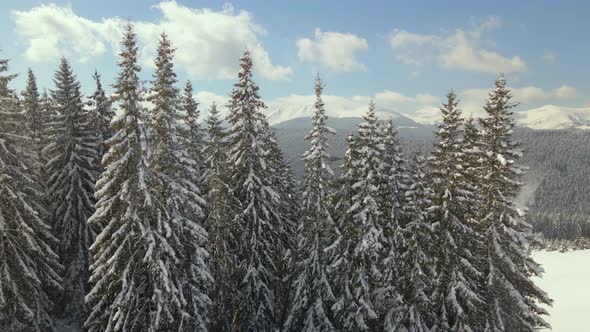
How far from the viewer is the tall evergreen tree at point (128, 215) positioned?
61.7ft

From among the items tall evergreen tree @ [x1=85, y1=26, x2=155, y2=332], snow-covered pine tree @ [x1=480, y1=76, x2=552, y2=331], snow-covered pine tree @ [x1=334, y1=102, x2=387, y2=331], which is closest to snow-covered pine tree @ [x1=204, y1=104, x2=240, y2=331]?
tall evergreen tree @ [x1=85, y1=26, x2=155, y2=332]

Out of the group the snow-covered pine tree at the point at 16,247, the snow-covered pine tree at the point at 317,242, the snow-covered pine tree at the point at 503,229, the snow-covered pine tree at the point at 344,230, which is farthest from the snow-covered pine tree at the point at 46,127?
the snow-covered pine tree at the point at 503,229

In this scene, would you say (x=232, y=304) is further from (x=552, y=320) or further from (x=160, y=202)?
(x=552, y=320)

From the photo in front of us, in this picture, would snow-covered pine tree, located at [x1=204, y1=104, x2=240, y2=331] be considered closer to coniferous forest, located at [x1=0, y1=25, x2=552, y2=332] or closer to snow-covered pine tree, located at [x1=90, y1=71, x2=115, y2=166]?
coniferous forest, located at [x1=0, y1=25, x2=552, y2=332]

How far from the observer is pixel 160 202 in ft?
64.8

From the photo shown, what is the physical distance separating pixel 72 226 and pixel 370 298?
19545 millimetres

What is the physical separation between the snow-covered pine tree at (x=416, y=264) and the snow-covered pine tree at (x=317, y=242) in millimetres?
4153

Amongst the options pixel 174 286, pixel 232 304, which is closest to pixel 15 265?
pixel 174 286

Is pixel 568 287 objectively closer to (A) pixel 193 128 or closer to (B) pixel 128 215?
(A) pixel 193 128

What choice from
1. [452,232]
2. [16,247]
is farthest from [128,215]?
[452,232]

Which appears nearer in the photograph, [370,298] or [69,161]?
[370,298]

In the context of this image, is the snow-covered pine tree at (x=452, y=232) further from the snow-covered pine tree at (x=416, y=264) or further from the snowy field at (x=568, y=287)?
the snowy field at (x=568, y=287)

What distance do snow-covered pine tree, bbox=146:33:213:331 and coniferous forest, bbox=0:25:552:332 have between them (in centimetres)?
9

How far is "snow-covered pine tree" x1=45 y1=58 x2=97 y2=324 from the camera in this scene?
27469 mm
